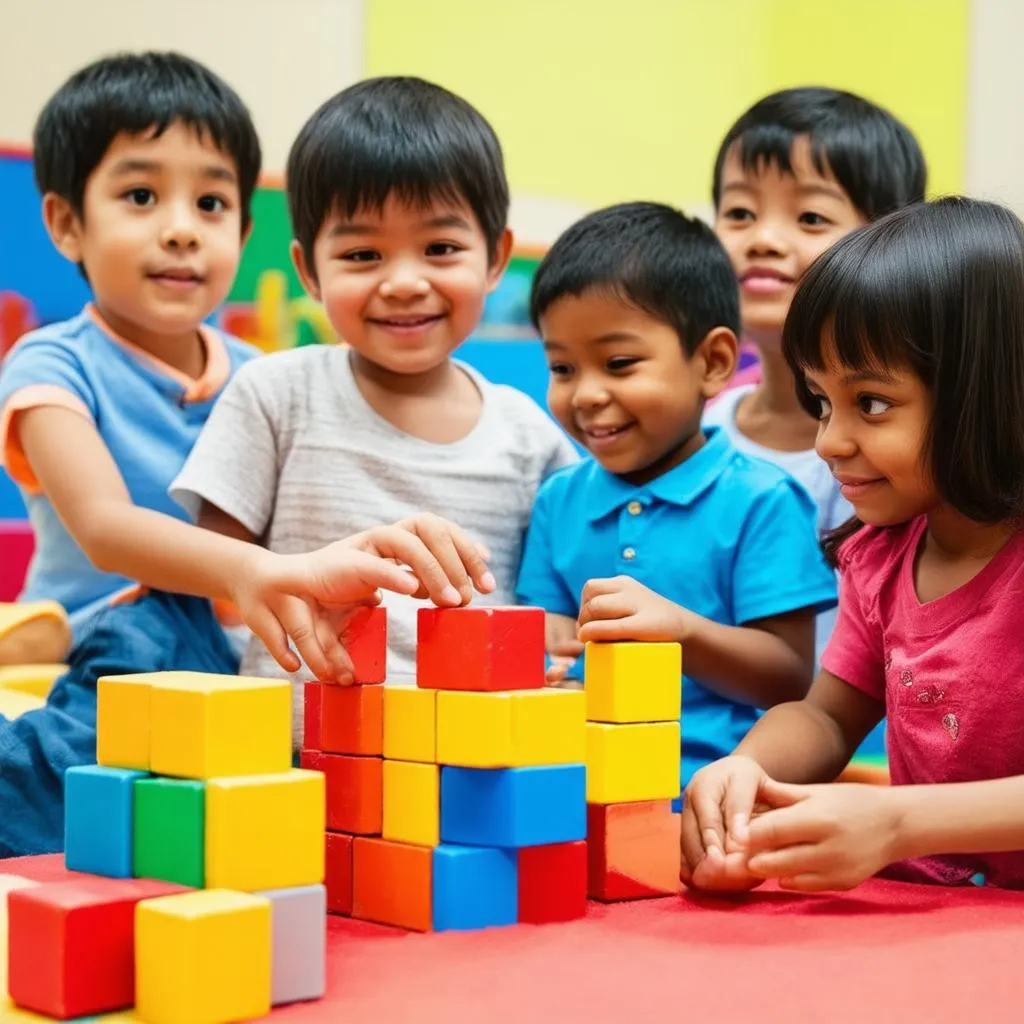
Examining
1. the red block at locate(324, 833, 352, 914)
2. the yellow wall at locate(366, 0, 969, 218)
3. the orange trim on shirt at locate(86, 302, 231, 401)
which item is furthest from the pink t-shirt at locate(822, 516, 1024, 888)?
the yellow wall at locate(366, 0, 969, 218)

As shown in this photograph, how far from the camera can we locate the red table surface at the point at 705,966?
764 mm

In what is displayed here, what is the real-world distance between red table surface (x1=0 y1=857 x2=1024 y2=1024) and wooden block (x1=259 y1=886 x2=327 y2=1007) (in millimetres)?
11

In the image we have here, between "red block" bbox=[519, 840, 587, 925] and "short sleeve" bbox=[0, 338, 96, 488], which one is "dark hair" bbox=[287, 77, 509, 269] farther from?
"red block" bbox=[519, 840, 587, 925]

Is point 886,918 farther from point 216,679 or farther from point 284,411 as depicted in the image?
point 284,411

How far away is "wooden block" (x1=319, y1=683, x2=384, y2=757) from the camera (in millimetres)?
981

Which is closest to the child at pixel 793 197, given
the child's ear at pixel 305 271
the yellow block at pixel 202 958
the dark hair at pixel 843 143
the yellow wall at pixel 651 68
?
the dark hair at pixel 843 143

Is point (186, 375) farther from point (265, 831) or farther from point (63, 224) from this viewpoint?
point (265, 831)

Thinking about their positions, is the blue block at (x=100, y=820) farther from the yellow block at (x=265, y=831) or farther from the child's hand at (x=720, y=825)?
the child's hand at (x=720, y=825)

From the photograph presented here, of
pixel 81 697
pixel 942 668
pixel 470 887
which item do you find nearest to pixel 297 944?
pixel 470 887

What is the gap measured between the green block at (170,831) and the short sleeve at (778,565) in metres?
0.69

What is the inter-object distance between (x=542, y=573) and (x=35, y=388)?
573 mm

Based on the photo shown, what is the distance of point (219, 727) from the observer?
78 cm

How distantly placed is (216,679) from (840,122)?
1.23 meters

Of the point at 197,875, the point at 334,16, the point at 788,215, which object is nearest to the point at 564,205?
the point at 334,16
